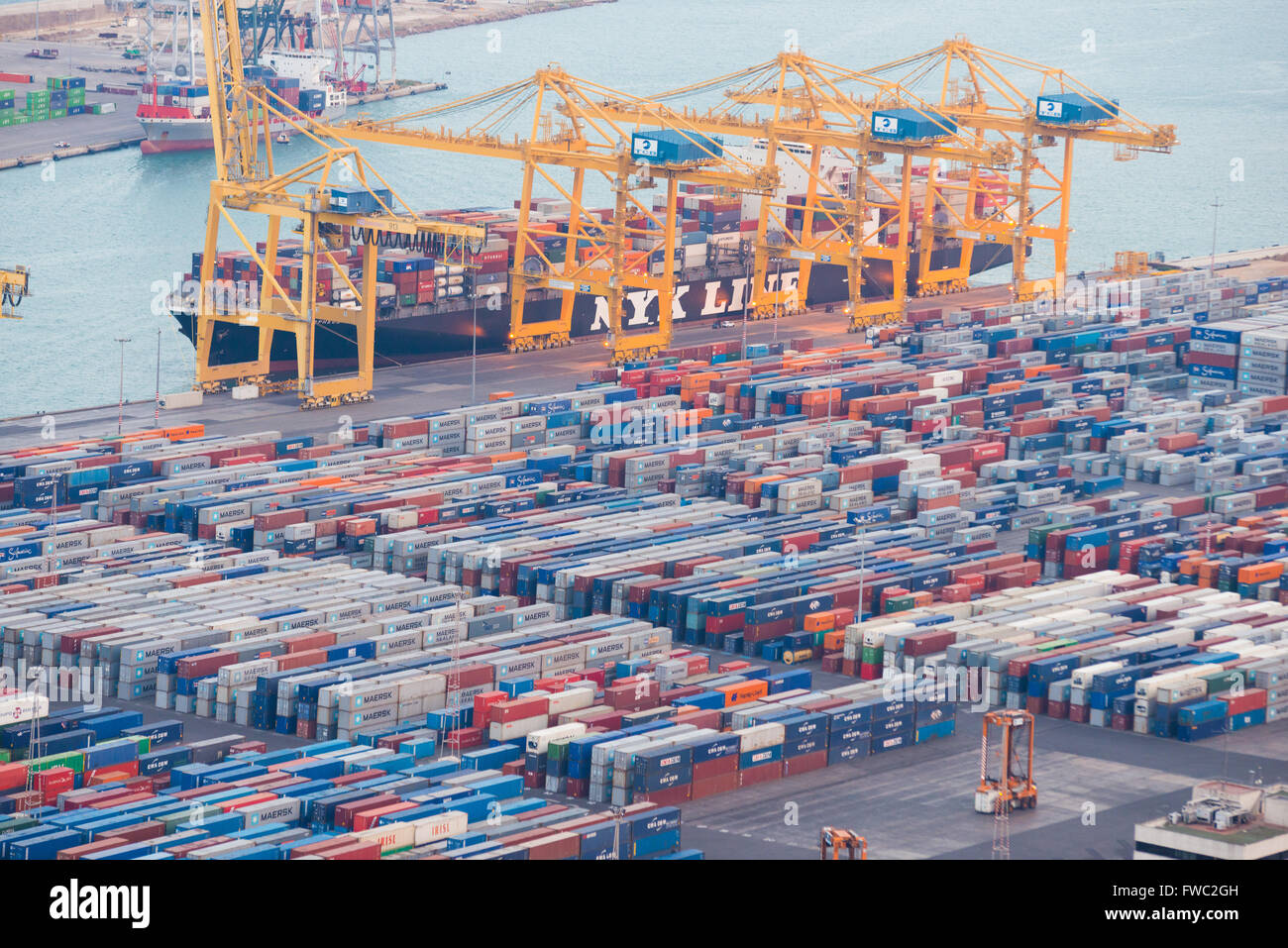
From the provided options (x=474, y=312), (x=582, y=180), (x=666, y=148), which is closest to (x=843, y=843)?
(x=666, y=148)

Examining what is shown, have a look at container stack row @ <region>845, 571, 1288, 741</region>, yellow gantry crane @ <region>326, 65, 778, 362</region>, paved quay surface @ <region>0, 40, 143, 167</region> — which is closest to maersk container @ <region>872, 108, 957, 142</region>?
yellow gantry crane @ <region>326, 65, 778, 362</region>

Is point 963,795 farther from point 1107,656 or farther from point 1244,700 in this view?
point 1244,700

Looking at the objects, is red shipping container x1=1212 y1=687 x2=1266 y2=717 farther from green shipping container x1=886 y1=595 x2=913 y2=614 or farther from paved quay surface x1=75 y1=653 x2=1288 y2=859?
green shipping container x1=886 y1=595 x2=913 y2=614

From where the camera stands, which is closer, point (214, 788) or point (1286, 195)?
point (214, 788)

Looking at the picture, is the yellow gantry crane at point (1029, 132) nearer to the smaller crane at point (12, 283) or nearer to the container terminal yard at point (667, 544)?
the container terminal yard at point (667, 544)

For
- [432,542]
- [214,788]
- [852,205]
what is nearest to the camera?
[214,788]
